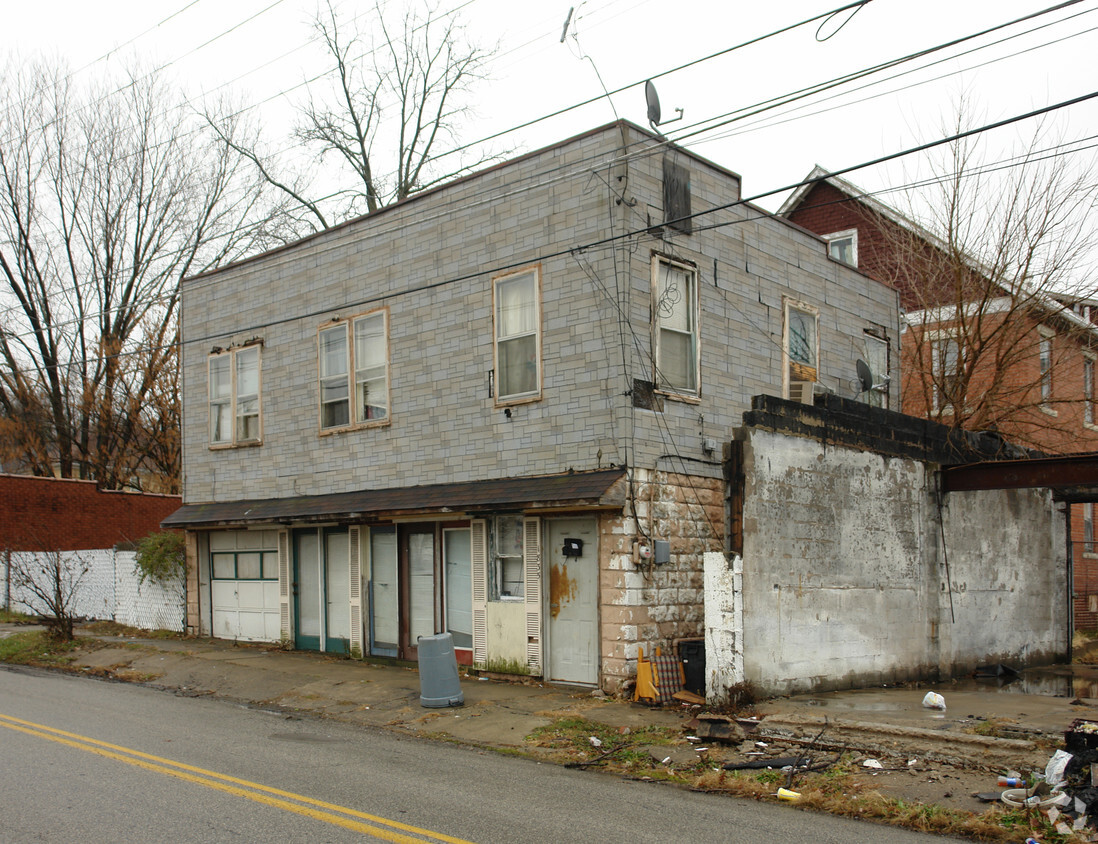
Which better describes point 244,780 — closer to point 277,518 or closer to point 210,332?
point 277,518

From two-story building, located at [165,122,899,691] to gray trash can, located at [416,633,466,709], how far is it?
67.8 inches

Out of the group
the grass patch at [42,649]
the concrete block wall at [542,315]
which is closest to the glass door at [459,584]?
the concrete block wall at [542,315]

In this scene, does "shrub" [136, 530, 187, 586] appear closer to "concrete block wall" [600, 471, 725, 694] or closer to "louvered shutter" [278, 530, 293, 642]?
"louvered shutter" [278, 530, 293, 642]

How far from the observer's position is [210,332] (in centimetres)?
1909

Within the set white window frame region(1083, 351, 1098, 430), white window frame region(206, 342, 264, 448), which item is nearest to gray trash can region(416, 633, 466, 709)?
white window frame region(206, 342, 264, 448)

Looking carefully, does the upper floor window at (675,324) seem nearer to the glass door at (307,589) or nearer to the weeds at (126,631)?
the glass door at (307,589)

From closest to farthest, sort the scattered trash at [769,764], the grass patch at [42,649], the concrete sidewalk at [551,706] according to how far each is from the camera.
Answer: the scattered trash at [769,764]
the concrete sidewalk at [551,706]
the grass patch at [42,649]

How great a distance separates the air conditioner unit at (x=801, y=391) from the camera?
1523 cm

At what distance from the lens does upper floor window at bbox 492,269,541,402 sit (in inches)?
528

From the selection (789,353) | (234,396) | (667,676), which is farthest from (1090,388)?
(234,396)

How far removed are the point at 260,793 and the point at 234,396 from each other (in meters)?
12.3

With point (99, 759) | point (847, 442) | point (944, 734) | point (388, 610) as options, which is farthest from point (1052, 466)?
point (99, 759)

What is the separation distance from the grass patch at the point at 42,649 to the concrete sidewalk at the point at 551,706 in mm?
503

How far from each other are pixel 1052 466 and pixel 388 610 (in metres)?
10.2
